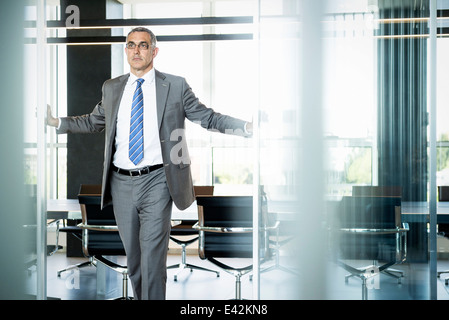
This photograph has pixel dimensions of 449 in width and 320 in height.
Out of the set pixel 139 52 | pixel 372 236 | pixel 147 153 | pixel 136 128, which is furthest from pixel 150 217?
pixel 372 236

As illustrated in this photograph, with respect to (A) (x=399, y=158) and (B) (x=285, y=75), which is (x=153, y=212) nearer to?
(B) (x=285, y=75)

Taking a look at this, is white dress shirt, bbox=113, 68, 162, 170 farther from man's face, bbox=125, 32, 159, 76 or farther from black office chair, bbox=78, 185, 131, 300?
black office chair, bbox=78, 185, 131, 300

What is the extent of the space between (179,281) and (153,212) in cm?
235

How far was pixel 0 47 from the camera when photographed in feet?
12.0

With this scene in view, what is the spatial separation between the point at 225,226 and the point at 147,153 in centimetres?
91

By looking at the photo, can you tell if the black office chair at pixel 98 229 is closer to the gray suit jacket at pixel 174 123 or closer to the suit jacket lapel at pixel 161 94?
the gray suit jacket at pixel 174 123

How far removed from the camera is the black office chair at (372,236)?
3.12m

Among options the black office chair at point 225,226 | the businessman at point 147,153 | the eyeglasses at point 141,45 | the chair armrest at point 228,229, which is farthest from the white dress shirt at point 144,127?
the chair armrest at point 228,229

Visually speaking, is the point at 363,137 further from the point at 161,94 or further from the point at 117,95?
the point at 117,95

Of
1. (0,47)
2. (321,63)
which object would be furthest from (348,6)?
(0,47)

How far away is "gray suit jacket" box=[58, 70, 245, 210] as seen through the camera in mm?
3195

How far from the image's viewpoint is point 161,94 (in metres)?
3.27

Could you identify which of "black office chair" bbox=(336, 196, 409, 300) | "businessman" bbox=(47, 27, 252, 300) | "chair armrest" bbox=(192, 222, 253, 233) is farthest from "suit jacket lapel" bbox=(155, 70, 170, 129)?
"black office chair" bbox=(336, 196, 409, 300)

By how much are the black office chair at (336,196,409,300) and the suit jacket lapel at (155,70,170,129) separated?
1.20 metres
